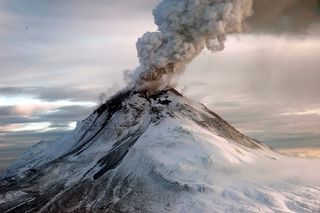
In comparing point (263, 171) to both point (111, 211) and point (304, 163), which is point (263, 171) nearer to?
point (304, 163)

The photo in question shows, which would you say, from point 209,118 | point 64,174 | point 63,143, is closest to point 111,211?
point 64,174

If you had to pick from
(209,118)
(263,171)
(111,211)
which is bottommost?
(111,211)

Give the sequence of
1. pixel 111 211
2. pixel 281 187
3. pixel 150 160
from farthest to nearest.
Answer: pixel 150 160
pixel 281 187
pixel 111 211

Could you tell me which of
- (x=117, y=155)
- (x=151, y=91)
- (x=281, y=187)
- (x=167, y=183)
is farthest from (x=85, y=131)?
(x=281, y=187)

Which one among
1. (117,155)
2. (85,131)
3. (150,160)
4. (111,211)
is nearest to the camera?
(111,211)

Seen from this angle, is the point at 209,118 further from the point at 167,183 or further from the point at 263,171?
the point at 167,183

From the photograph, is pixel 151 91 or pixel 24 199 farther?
pixel 151 91

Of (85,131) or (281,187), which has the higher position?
(85,131)
